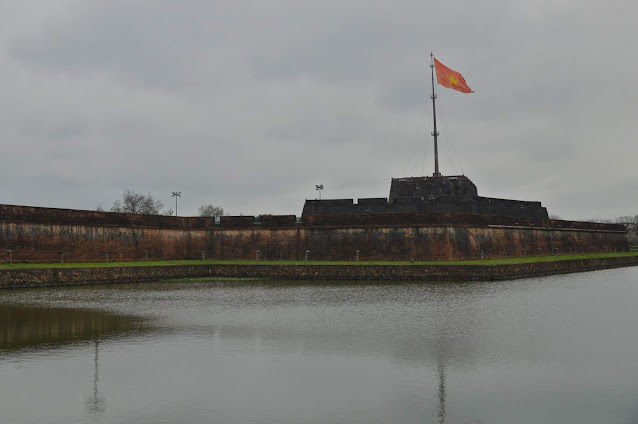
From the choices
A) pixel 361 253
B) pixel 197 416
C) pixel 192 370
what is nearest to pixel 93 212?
pixel 361 253

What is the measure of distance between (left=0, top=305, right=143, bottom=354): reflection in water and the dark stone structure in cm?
1881

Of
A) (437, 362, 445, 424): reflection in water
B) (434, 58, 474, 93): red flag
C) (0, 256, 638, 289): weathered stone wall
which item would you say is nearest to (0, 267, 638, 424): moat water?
(437, 362, 445, 424): reflection in water

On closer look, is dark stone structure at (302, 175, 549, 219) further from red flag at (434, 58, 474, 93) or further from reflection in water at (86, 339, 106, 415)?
reflection in water at (86, 339, 106, 415)

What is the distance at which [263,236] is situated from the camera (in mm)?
29906

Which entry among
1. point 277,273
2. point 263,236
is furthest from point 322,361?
point 263,236

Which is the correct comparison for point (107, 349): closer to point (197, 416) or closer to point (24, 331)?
point (24, 331)

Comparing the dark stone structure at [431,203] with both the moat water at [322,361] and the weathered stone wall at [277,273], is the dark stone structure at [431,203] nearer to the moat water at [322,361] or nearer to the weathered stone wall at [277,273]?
the weathered stone wall at [277,273]

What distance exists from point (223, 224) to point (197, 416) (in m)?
25.3

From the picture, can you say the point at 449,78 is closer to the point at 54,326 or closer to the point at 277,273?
the point at 277,273

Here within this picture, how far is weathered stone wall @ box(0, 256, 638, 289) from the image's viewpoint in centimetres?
2083

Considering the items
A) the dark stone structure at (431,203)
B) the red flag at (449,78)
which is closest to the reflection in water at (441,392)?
the dark stone structure at (431,203)

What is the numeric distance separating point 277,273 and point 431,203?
10827mm

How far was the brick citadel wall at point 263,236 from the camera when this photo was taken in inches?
968

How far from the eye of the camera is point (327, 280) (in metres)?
24.0
